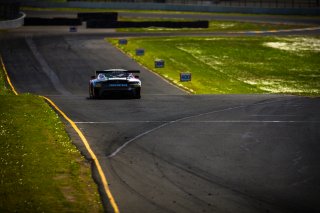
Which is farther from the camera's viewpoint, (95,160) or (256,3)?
(256,3)

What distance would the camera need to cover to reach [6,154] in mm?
17750

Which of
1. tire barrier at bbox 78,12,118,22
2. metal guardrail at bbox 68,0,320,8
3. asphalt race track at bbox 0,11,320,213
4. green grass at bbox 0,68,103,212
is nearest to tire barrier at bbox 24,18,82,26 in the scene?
tire barrier at bbox 78,12,118,22

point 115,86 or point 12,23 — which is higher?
point 12,23

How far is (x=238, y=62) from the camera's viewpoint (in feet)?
166

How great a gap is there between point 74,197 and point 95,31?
190 ft

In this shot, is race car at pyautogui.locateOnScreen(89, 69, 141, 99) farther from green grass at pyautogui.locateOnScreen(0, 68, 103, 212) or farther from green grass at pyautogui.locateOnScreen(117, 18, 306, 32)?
green grass at pyautogui.locateOnScreen(117, 18, 306, 32)

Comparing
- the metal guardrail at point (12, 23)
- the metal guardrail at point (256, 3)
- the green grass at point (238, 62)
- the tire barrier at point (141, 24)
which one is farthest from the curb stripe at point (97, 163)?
the metal guardrail at point (256, 3)

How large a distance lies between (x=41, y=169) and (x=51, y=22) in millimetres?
60327

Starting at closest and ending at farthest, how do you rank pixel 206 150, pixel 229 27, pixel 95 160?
pixel 95 160
pixel 206 150
pixel 229 27

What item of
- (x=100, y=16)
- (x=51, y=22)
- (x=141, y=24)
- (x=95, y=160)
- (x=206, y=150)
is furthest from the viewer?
(x=100, y=16)

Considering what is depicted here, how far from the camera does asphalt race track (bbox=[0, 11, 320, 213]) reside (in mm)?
13734

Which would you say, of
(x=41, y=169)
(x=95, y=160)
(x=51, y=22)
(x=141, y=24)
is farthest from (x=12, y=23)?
(x=41, y=169)

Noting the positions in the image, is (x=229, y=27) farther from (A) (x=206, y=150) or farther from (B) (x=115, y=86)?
(A) (x=206, y=150)

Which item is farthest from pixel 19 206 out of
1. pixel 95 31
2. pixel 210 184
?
pixel 95 31
